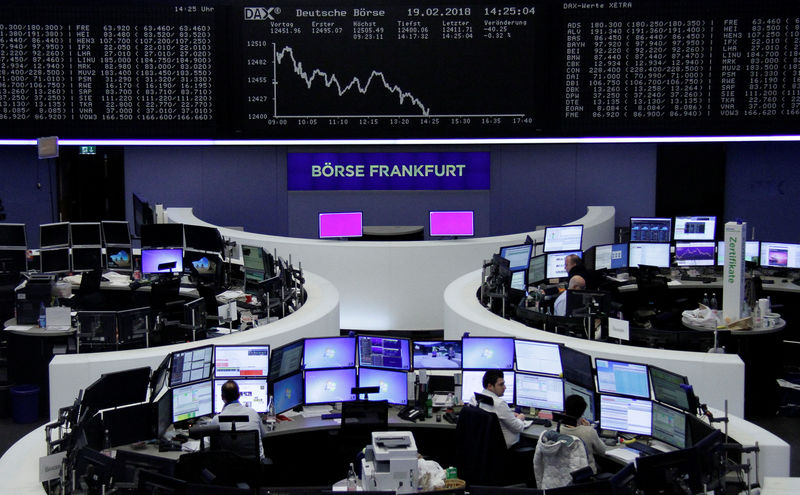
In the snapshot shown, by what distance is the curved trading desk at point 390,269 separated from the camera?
11461mm

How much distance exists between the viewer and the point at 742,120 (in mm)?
11391

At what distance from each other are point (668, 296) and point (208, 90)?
5763 millimetres

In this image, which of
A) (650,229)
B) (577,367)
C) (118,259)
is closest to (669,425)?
(577,367)

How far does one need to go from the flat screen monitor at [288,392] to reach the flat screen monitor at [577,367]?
1961 mm

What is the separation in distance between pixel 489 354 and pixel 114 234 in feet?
20.6

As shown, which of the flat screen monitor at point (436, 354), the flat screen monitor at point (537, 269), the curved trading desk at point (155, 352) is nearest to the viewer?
the curved trading desk at point (155, 352)

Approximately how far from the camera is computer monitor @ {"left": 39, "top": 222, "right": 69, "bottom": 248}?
11.6 meters

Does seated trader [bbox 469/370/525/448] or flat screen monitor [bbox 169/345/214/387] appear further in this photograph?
flat screen monitor [bbox 169/345/214/387]

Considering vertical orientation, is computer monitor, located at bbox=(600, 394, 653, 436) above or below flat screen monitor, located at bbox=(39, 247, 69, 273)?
below

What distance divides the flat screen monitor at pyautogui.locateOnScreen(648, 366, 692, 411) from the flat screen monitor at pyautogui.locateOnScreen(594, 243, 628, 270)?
4.89 metres

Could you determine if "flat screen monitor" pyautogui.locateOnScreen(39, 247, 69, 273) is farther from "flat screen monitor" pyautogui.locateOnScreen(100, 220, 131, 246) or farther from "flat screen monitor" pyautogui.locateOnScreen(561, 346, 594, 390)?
"flat screen monitor" pyautogui.locateOnScreen(561, 346, 594, 390)

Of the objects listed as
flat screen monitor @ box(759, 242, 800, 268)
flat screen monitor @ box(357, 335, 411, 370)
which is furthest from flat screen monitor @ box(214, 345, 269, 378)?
flat screen monitor @ box(759, 242, 800, 268)

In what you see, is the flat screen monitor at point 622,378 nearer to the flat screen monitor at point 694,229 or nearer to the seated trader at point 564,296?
the seated trader at point 564,296

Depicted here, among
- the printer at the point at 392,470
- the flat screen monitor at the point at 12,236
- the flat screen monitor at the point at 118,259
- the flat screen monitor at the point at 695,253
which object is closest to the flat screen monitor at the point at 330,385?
the printer at the point at 392,470
